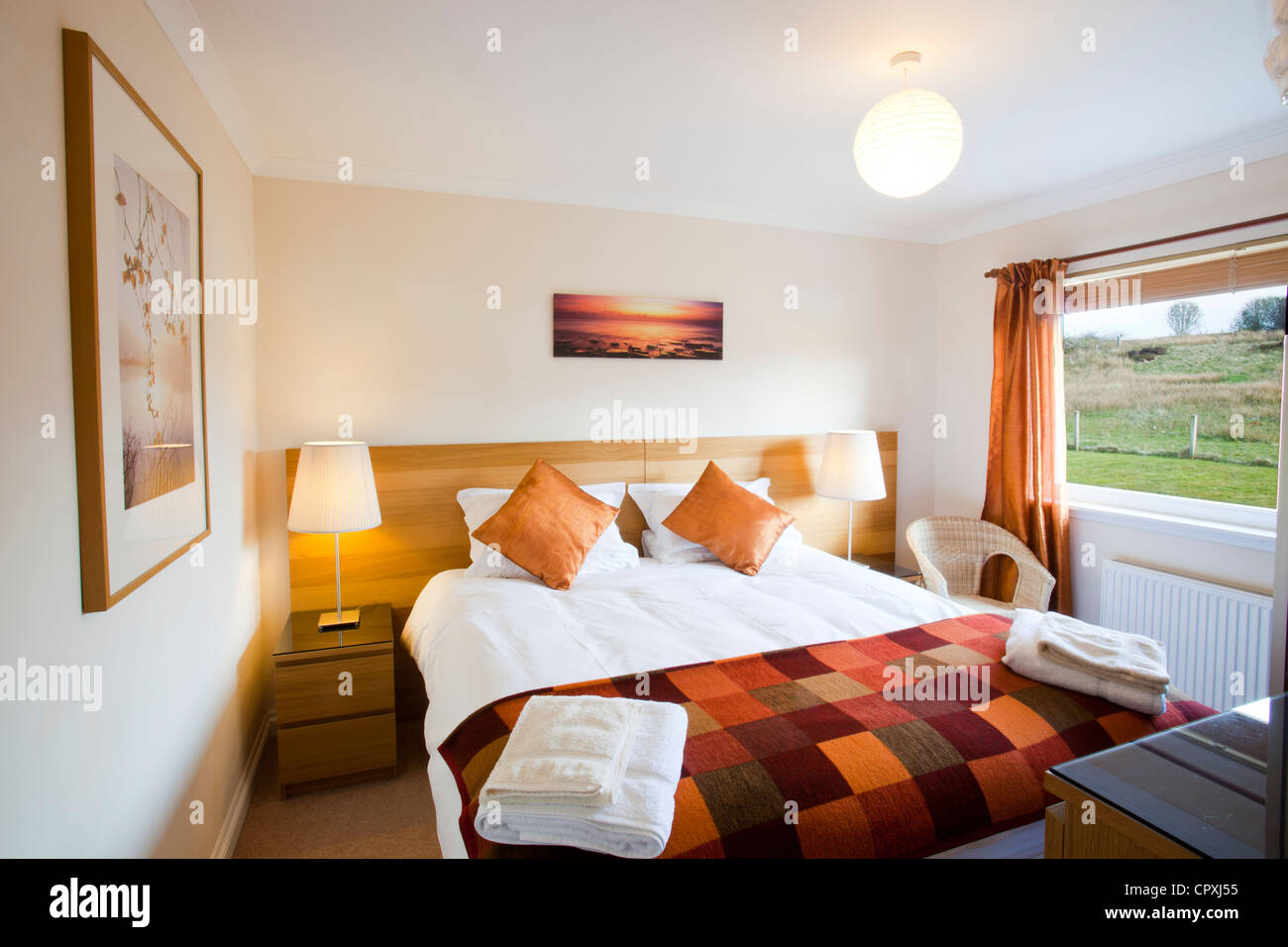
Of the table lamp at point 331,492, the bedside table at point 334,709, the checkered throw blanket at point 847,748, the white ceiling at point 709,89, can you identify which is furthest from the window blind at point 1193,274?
the bedside table at point 334,709

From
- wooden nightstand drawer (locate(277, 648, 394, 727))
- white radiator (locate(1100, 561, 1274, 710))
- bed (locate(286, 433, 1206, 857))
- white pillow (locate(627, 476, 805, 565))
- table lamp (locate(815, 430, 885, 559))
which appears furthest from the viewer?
table lamp (locate(815, 430, 885, 559))

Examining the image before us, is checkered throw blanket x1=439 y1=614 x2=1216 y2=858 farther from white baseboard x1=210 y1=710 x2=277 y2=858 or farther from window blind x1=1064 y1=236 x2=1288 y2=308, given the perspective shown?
window blind x1=1064 y1=236 x2=1288 y2=308

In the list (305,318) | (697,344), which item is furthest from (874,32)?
(305,318)

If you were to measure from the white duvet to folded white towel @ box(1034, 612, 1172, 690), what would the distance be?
0.51m

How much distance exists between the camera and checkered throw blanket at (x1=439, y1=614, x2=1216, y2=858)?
4.35ft

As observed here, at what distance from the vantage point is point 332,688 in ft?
8.53

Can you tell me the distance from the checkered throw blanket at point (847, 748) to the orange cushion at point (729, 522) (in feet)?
3.61

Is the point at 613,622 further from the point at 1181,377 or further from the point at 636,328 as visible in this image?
the point at 1181,377

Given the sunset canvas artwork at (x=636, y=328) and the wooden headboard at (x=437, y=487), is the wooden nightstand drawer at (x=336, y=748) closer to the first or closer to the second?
the wooden headboard at (x=437, y=487)

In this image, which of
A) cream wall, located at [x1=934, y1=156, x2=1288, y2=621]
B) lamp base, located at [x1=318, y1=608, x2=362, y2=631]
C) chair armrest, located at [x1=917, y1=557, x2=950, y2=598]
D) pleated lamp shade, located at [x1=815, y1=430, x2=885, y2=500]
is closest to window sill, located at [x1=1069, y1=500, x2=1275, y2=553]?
cream wall, located at [x1=934, y1=156, x2=1288, y2=621]

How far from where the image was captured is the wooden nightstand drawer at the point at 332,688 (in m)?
2.54

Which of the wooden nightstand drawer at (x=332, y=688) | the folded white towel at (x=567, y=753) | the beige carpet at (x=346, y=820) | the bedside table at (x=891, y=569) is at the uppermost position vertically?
the folded white towel at (x=567, y=753)

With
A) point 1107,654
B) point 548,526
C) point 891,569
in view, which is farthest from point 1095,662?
point 891,569

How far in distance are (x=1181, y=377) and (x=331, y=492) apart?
396cm
